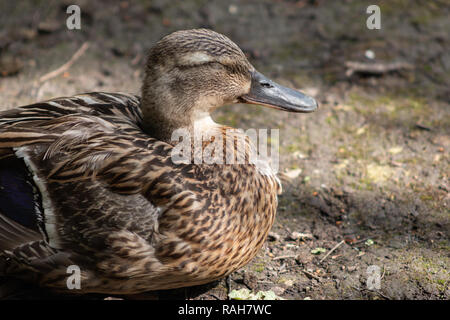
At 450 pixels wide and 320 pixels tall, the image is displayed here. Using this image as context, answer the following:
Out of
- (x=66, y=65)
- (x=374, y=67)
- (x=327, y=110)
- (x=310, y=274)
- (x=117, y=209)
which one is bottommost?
(x=310, y=274)

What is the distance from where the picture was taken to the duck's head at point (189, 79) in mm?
2771

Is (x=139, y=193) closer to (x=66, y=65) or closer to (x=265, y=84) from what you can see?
(x=265, y=84)

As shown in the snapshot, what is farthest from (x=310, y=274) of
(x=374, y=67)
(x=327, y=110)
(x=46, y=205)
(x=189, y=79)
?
(x=374, y=67)

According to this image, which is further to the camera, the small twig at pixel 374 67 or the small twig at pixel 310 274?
the small twig at pixel 374 67

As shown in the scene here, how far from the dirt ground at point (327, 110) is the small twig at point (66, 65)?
5 cm

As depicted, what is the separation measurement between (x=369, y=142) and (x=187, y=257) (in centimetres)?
203

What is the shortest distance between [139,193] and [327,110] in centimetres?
223

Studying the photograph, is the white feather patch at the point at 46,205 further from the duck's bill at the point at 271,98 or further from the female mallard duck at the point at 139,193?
the duck's bill at the point at 271,98

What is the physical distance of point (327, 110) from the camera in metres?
4.34

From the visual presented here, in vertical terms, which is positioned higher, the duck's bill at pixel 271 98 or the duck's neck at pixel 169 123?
the duck's bill at pixel 271 98

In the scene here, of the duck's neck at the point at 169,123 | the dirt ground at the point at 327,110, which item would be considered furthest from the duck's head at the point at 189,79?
the dirt ground at the point at 327,110
